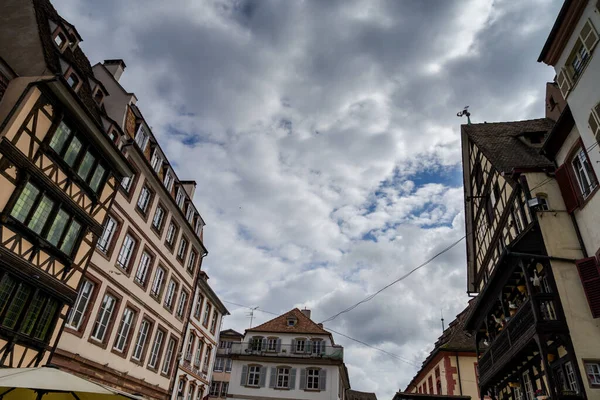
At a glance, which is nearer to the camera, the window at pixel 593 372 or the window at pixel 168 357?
the window at pixel 593 372

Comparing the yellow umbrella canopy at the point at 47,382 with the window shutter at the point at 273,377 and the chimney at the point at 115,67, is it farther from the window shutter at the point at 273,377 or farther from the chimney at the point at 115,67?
the window shutter at the point at 273,377

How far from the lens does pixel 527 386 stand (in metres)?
15.3

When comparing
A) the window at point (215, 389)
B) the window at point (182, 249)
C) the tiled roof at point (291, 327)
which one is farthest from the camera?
the window at point (215, 389)

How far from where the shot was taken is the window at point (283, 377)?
1532 inches

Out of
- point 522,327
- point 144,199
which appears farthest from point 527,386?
point 144,199

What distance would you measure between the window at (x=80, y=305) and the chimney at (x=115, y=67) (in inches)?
379

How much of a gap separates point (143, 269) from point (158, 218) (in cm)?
292

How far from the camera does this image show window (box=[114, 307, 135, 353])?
61.9 feet

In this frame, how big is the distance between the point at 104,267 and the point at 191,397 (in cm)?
1506

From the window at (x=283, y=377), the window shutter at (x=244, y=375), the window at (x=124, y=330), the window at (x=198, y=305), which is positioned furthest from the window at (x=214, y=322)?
the window at (x=124, y=330)

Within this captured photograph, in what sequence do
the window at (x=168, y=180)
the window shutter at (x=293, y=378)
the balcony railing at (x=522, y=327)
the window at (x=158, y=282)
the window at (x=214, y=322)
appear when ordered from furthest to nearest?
the window shutter at (x=293, y=378), the window at (x=214, y=322), the window at (x=168, y=180), the window at (x=158, y=282), the balcony railing at (x=522, y=327)

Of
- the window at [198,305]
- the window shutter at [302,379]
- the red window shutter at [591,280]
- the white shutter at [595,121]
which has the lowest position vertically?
the red window shutter at [591,280]

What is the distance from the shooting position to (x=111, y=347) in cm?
1808

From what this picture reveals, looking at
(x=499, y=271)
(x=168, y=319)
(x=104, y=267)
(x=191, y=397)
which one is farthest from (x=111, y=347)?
(x=499, y=271)
